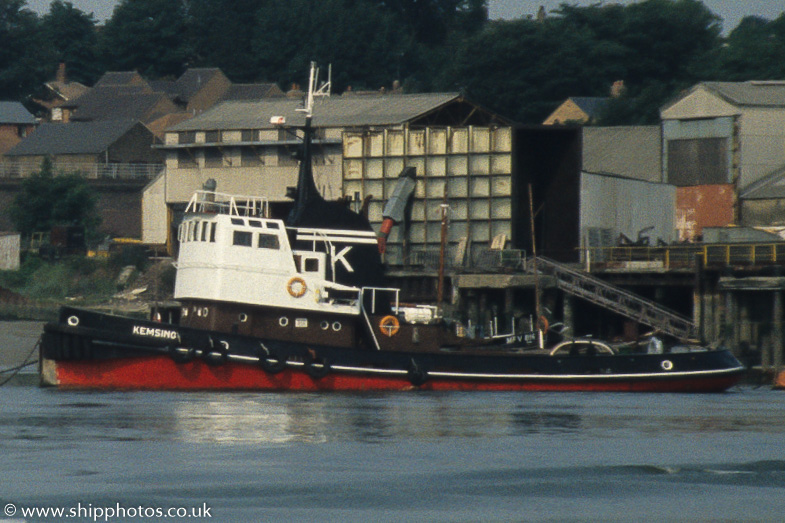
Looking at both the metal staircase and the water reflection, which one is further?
the metal staircase

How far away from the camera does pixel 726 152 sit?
5200cm

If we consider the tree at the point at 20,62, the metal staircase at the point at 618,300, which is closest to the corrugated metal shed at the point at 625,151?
the metal staircase at the point at 618,300

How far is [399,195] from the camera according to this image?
49.0 m

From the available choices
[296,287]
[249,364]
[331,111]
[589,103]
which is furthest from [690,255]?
[589,103]

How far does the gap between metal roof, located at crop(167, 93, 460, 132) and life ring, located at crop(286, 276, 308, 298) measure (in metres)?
24.5

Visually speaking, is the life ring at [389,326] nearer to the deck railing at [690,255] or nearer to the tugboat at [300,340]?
the tugboat at [300,340]

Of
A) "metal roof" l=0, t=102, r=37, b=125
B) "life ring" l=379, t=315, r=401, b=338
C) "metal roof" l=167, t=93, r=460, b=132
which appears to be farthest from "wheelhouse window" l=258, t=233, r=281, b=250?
"metal roof" l=0, t=102, r=37, b=125

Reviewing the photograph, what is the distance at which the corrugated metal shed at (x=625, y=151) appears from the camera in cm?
6009

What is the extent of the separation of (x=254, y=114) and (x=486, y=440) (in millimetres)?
40673

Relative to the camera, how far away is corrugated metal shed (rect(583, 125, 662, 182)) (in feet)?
197

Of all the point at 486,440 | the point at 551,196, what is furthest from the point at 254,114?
the point at 486,440

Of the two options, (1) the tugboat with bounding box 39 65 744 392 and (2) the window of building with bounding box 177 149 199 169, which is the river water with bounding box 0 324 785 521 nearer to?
(1) the tugboat with bounding box 39 65 744 392

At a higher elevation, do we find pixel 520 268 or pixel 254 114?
pixel 254 114

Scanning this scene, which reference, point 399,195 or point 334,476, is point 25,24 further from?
point 334,476
